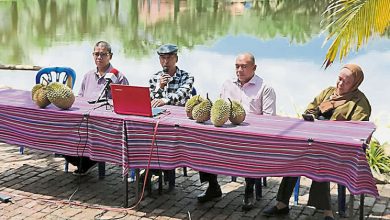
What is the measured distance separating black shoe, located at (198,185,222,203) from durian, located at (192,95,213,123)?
0.88 meters

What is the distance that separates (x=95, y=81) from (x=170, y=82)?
2.98ft

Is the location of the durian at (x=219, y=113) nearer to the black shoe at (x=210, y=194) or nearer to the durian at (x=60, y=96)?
the black shoe at (x=210, y=194)

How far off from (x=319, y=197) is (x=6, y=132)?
2981mm

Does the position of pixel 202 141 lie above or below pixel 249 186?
above

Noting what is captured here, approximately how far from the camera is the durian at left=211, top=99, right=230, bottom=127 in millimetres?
4523

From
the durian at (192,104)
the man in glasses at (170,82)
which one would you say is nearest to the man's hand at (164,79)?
the man in glasses at (170,82)

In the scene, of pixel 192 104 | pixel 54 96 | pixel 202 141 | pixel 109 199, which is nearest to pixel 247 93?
pixel 192 104

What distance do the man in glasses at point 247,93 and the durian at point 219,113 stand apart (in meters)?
0.82

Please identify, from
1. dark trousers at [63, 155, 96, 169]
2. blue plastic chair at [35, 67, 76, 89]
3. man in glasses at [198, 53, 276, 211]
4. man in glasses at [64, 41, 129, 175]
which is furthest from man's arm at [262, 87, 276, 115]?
blue plastic chair at [35, 67, 76, 89]

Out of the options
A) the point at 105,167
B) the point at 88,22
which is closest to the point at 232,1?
the point at 88,22

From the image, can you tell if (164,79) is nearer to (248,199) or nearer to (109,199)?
(109,199)

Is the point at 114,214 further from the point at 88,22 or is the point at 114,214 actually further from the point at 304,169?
the point at 88,22

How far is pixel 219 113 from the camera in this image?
14.8ft

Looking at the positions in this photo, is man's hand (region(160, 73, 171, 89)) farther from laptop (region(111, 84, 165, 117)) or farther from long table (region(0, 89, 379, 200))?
laptop (region(111, 84, 165, 117))
